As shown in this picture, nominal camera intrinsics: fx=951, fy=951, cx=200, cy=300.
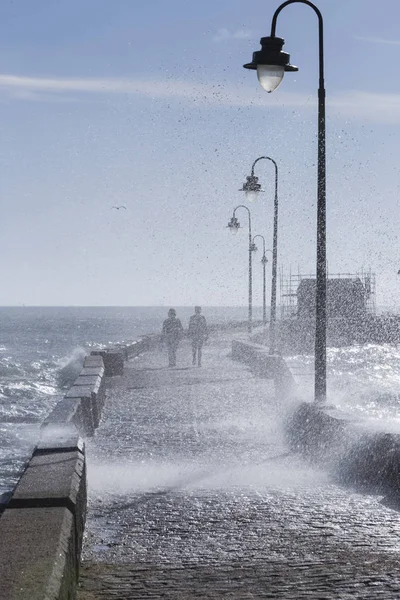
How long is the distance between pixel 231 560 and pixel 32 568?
2033mm

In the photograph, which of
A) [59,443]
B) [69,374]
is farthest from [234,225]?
[59,443]

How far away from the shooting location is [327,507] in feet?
27.6

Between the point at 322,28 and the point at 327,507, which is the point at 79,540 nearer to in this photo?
the point at 327,507

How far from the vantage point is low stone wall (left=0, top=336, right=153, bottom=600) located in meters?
4.73

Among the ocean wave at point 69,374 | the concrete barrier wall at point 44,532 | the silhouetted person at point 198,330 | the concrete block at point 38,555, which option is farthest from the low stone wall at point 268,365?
the concrete block at point 38,555

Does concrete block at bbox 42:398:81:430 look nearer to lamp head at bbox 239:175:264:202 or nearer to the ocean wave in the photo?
lamp head at bbox 239:175:264:202

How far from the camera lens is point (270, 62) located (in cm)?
1195

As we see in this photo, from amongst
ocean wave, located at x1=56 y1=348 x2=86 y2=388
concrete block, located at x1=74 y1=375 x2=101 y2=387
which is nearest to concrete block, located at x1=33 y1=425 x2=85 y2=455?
concrete block, located at x1=74 y1=375 x2=101 y2=387

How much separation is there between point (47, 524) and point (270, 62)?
7.78 metres

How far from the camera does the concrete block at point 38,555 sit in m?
4.61

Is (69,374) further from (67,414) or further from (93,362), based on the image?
(67,414)

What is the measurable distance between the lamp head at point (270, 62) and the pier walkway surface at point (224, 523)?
188 inches

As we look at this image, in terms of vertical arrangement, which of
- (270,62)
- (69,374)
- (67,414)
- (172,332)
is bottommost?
(69,374)

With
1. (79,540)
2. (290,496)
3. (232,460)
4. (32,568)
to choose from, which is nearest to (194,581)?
(79,540)
